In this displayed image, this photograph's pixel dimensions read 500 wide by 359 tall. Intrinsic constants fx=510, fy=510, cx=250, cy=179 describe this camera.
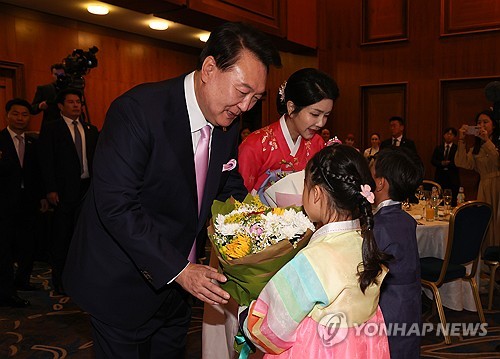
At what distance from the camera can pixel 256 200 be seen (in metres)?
1.73

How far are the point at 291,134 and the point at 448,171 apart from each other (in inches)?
218

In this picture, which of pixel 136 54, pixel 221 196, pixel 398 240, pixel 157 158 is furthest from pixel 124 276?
pixel 136 54

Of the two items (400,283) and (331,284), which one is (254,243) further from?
(400,283)

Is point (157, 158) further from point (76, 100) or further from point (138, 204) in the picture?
point (76, 100)

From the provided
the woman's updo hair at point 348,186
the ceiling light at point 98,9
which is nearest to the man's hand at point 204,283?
the woman's updo hair at point 348,186

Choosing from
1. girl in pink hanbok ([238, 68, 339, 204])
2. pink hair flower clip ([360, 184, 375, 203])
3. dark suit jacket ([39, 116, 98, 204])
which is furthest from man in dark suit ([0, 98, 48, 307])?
pink hair flower clip ([360, 184, 375, 203])

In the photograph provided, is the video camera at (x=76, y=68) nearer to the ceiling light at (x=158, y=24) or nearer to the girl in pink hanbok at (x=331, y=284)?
the ceiling light at (x=158, y=24)

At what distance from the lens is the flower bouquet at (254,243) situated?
4.51 feet

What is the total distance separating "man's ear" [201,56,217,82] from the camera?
1554 millimetres

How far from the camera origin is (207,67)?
157cm

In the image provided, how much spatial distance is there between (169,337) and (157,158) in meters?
0.69

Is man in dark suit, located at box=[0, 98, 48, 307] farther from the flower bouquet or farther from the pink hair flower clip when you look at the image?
the pink hair flower clip

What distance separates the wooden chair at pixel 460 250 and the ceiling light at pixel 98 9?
5317 millimetres

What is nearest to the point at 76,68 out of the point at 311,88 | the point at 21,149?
the point at 21,149
